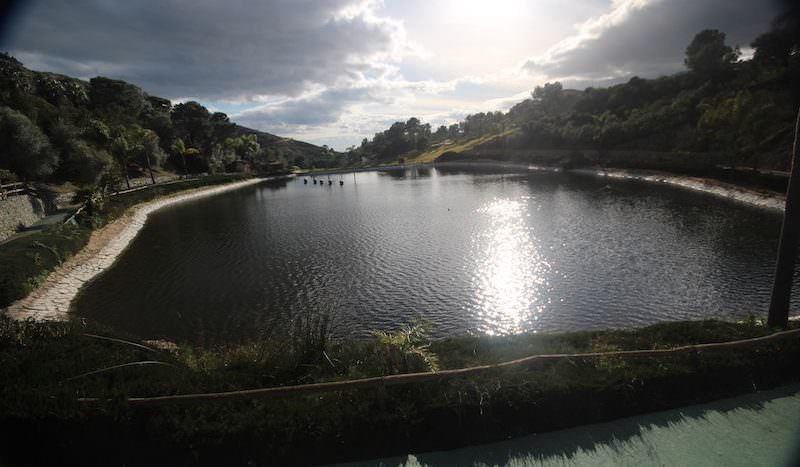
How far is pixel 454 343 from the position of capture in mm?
11727

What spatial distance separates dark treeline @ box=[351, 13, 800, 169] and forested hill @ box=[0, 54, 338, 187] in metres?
89.9

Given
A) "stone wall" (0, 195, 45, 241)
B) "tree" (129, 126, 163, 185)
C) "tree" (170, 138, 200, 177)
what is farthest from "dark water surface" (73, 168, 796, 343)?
"tree" (170, 138, 200, 177)

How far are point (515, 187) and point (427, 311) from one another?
183ft

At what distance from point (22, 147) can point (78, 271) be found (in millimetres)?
25549

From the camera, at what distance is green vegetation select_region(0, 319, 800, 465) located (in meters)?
7.57

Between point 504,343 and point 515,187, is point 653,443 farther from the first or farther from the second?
point 515,187

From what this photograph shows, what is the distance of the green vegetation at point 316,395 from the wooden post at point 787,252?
198 centimetres

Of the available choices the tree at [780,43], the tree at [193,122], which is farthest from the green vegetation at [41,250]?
the tree at [780,43]

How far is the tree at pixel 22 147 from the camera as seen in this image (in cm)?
3981

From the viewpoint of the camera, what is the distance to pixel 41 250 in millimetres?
25141

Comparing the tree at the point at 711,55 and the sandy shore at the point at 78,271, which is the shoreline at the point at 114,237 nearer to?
the sandy shore at the point at 78,271

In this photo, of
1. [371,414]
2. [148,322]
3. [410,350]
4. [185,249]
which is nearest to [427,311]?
[410,350]

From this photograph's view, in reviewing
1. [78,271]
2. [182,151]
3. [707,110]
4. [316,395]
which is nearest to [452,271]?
[316,395]

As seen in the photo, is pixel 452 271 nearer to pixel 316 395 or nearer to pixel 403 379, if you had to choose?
pixel 403 379
